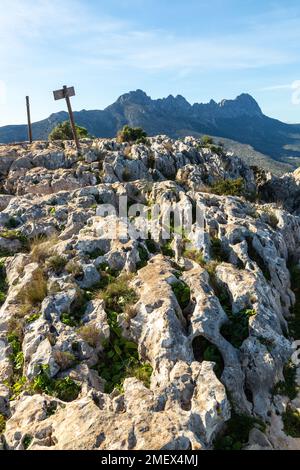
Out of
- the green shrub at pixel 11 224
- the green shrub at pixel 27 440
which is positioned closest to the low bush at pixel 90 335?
the green shrub at pixel 27 440

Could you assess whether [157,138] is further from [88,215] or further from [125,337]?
[125,337]

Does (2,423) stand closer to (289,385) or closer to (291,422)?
(291,422)

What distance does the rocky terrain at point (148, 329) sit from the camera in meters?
9.42

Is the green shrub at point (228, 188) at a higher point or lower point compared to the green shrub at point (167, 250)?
higher

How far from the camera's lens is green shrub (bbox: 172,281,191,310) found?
46.4 feet

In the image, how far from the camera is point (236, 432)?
32.4 feet

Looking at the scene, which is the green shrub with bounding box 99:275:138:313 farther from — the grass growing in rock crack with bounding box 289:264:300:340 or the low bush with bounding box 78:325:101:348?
the grass growing in rock crack with bounding box 289:264:300:340

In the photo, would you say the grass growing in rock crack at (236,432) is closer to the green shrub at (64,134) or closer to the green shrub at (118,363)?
the green shrub at (118,363)

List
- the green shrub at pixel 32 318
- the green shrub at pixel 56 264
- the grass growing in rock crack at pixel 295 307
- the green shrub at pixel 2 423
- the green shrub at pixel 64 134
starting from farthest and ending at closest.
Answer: the green shrub at pixel 64 134, the green shrub at pixel 56 264, the grass growing in rock crack at pixel 295 307, the green shrub at pixel 32 318, the green shrub at pixel 2 423

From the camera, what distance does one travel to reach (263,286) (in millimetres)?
15438

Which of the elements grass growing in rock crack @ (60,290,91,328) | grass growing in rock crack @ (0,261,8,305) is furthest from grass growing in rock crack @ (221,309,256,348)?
grass growing in rock crack @ (0,261,8,305)

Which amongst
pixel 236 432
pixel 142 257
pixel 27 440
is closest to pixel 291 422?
pixel 236 432

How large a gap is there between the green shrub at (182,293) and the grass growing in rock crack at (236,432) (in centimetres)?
464
